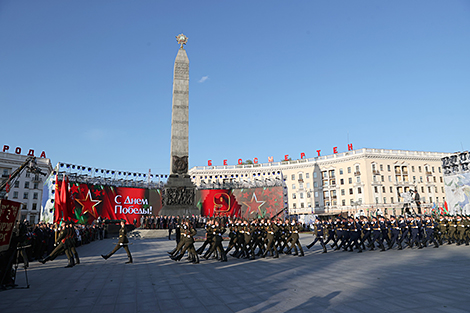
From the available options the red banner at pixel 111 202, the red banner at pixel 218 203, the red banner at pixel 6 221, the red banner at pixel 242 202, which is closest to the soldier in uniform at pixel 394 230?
the red banner at pixel 6 221

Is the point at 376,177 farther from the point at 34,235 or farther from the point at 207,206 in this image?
the point at 34,235

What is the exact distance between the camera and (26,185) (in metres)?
58.4

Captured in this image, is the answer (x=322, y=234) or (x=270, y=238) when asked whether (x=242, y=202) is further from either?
(x=270, y=238)

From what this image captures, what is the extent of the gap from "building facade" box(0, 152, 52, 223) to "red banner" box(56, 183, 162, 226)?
30573mm

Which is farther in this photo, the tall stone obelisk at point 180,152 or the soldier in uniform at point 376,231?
the tall stone obelisk at point 180,152

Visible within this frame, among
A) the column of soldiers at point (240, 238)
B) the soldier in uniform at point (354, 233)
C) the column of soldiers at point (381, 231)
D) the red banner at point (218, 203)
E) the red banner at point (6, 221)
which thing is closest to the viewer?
the red banner at point (6, 221)

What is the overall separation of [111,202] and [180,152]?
1161cm

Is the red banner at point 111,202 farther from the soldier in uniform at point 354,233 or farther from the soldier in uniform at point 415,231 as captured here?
the soldier in uniform at point 415,231

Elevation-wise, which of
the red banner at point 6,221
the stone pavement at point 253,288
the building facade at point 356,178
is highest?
the building facade at point 356,178

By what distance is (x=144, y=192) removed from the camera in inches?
1495

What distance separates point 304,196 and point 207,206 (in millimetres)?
30239

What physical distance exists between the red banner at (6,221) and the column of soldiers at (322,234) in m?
5.82

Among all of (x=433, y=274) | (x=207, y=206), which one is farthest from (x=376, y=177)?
(x=433, y=274)

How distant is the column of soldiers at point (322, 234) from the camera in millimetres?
12867
